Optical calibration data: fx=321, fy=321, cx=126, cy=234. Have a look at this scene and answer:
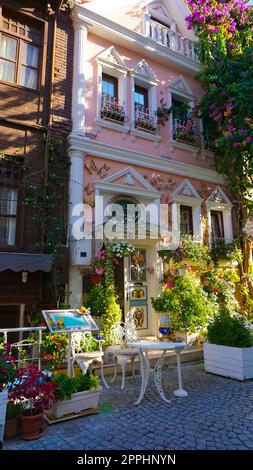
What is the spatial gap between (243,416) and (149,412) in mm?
1205

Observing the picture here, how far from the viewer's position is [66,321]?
468cm

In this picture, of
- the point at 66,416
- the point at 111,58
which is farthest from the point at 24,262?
the point at 111,58

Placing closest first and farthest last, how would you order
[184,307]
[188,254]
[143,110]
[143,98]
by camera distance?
1. [184,307]
2. [188,254]
3. [143,110]
4. [143,98]

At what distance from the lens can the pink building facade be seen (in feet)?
26.7

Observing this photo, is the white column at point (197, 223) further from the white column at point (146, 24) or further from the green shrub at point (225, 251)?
the white column at point (146, 24)

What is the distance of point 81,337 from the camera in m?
5.98

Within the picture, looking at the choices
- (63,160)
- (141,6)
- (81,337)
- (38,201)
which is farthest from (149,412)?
(141,6)

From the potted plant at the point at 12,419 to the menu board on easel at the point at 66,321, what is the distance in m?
0.97

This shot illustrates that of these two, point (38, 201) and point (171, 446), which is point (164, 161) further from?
point (171, 446)

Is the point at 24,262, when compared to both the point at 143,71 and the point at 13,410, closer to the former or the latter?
the point at 13,410

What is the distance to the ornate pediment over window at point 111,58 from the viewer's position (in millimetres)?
9039

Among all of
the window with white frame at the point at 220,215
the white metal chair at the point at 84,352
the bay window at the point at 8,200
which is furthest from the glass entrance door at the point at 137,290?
the window with white frame at the point at 220,215

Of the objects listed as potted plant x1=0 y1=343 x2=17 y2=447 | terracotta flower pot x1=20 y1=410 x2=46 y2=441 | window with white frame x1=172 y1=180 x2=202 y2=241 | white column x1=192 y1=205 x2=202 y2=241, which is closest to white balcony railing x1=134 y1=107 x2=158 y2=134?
window with white frame x1=172 y1=180 x2=202 y2=241

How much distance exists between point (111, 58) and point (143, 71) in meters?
1.21
